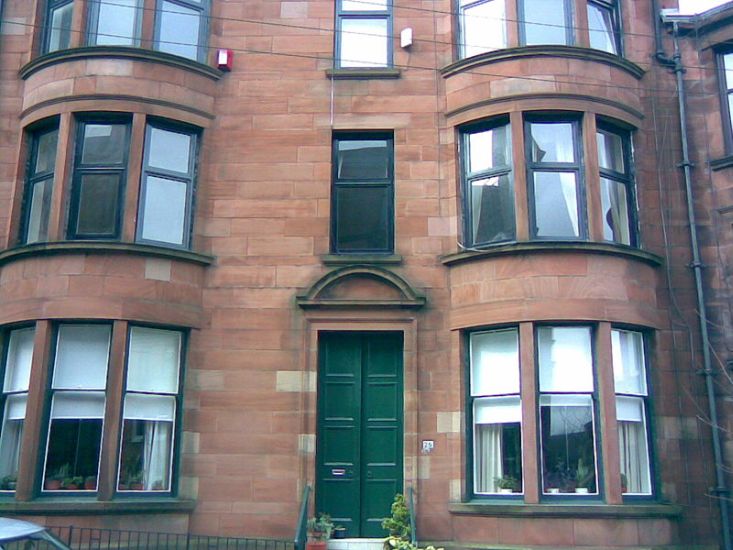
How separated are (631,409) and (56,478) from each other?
8.74m

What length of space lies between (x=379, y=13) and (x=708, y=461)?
30.4 feet

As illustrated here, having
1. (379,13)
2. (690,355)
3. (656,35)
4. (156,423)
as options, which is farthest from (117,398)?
(656,35)

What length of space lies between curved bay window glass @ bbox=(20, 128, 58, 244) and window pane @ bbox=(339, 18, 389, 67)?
513 centimetres

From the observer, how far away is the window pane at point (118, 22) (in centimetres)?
1370

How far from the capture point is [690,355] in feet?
42.9

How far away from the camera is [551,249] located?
40.7 feet

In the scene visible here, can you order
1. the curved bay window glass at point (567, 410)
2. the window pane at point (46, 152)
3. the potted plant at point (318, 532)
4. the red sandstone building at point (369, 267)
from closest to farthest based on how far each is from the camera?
the potted plant at point (318, 532) → the curved bay window glass at point (567, 410) → the red sandstone building at point (369, 267) → the window pane at point (46, 152)

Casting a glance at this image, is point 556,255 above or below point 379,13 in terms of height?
below

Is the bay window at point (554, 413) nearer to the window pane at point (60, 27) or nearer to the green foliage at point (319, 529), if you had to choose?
the green foliage at point (319, 529)

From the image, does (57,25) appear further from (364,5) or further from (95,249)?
(364,5)

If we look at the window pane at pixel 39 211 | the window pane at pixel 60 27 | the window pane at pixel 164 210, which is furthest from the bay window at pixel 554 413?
the window pane at pixel 60 27

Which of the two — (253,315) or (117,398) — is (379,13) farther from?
(117,398)

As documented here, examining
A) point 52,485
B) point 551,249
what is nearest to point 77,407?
point 52,485

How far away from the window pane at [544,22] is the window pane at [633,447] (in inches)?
235
